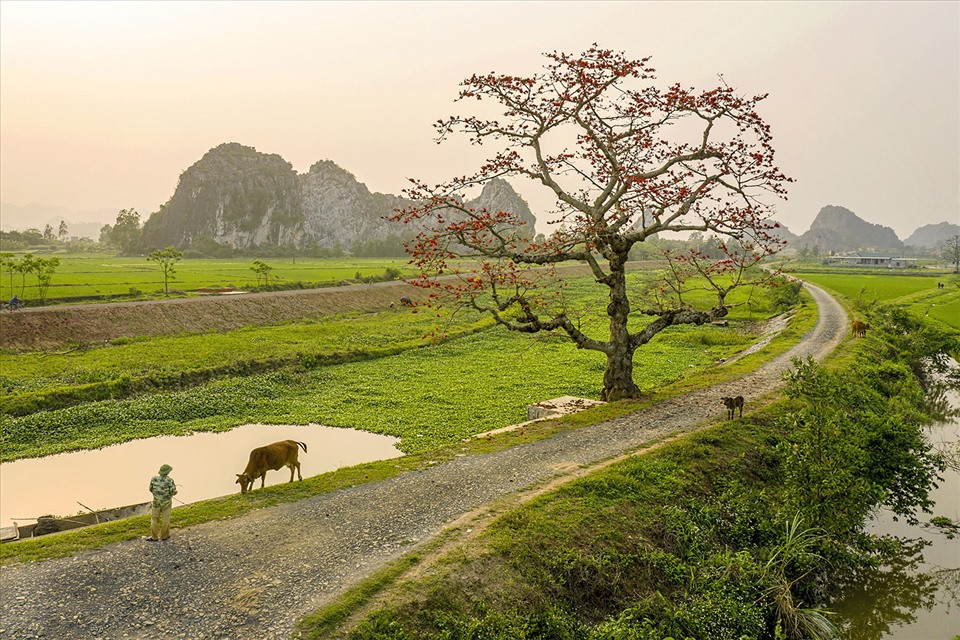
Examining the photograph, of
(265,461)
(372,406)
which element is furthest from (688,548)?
(372,406)

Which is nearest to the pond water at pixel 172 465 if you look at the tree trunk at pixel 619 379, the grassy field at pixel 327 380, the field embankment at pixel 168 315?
the grassy field at pixel 327 380

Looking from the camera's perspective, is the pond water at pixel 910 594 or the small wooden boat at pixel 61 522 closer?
the pond water at pixel 910 594

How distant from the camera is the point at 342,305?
1804 inches

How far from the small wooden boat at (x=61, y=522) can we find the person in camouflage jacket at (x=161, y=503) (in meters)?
2.74

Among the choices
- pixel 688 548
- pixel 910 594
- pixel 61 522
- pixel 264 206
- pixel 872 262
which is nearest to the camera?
pixel 688 548

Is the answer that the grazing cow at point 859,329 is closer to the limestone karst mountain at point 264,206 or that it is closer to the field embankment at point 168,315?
the field embankment at point 168,315

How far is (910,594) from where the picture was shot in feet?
37.0

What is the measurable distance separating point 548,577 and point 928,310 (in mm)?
46079

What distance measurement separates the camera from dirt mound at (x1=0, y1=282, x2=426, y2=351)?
29.1 m

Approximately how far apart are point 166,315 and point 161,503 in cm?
2845

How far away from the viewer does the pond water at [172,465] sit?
13.4 meters

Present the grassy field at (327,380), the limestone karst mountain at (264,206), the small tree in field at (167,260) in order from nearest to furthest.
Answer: the grassy field at (327,380) → the small tree in field at (167,260) → the limestone karst mountain at (264,206)

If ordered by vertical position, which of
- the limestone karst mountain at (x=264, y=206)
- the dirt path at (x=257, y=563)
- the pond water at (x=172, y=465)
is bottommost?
the pond water at (x=172, y=465)

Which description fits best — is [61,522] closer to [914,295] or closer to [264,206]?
[914,295]
